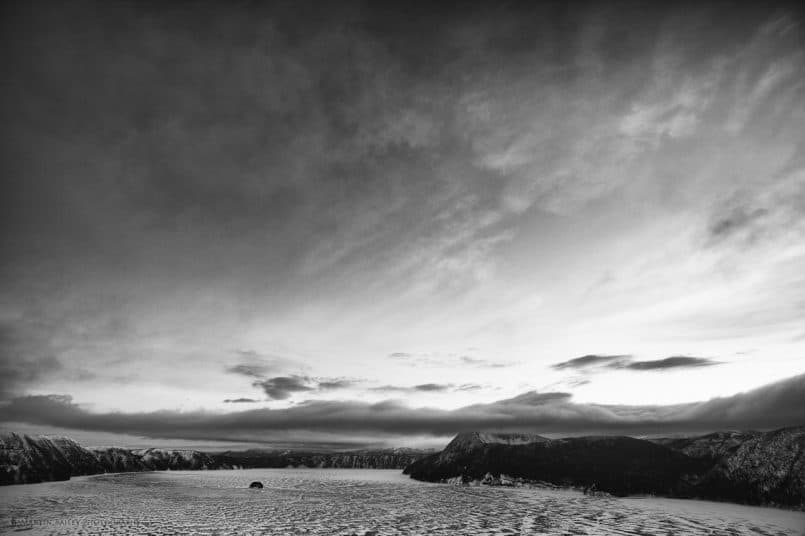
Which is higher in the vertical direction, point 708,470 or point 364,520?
point 364,520

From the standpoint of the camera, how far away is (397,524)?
66.4 metres

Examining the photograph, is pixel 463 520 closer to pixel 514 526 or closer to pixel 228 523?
pixel 514 526

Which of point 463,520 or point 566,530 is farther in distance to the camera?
point 463,520

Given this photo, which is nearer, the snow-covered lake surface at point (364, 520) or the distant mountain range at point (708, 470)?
the snow-covered lake surface at point (364, 520)

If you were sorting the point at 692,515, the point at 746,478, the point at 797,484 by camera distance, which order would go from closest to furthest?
the point at 692,515 < the point at 797,484 < the point at 746,478

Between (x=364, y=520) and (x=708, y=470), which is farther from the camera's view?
(x=708, y=470)

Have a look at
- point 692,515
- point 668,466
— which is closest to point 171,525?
point 692,515

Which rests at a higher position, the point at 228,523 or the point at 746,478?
the point at 228,523

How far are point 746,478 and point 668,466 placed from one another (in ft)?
150

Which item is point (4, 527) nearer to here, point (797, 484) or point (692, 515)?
point (692, 515)

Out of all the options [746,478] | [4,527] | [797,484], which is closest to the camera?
[4,527]

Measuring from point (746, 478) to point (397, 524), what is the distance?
132 m

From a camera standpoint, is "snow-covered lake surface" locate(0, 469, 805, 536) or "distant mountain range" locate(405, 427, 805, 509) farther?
"distant mountain range" locate(405, 427, 805, 509)

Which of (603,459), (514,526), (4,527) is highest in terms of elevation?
(4,527)
